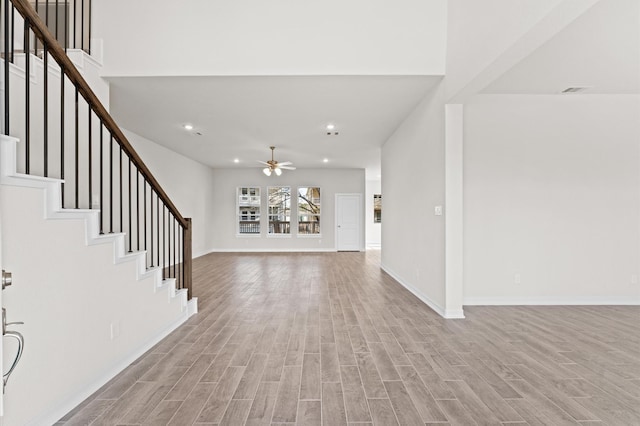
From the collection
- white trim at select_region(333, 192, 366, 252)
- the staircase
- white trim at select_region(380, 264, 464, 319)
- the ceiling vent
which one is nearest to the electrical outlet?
the staircase

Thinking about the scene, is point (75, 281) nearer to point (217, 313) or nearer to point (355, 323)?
point (217, 313)

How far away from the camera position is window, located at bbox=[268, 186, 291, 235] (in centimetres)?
1073

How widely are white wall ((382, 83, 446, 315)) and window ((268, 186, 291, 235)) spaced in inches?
192

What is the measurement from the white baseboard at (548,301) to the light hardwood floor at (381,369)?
0.14m

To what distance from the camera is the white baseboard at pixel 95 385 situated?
6.00ft

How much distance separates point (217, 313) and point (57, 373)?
6.61ft

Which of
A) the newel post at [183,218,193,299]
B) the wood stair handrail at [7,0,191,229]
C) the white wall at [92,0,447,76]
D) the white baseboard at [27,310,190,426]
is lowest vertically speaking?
the white baseboard at [27,310,190,426]

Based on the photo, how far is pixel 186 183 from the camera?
855 cm

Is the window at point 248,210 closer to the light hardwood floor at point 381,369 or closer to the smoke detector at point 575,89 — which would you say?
the light hardwood floor at point 381,369

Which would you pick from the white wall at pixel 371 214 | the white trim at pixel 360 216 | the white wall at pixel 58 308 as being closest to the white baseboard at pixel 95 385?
the white wall at pixel 58 308

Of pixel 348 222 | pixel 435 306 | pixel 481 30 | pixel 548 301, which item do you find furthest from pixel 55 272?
pixel 348 222

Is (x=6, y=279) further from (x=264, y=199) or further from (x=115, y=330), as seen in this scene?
(x=264, y=199)

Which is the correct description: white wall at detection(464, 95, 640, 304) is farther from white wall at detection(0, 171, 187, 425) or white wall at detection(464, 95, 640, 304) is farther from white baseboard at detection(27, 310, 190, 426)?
white wall at detection(0, 171, 187, 425)

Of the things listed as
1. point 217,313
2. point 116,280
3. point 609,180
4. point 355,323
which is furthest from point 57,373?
point 609,180
